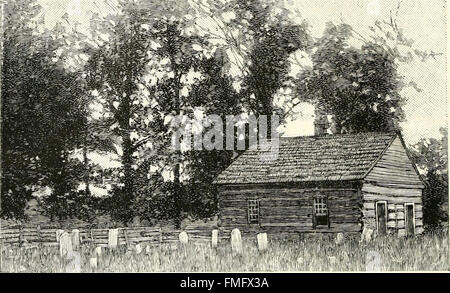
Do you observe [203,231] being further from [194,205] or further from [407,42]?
[407,42]

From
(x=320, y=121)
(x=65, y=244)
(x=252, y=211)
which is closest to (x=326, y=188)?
(x=320, y=121)

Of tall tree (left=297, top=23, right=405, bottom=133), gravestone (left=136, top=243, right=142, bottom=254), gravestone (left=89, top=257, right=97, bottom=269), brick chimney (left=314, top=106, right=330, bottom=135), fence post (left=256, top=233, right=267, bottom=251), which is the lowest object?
gravestone (left=89, top=257, right=97, bottom=269)

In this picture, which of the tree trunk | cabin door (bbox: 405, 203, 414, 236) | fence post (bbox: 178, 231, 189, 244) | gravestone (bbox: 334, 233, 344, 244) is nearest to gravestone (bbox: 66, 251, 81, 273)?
fence post (bbox: 178, 231, 189, 244)

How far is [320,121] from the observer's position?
2061cm

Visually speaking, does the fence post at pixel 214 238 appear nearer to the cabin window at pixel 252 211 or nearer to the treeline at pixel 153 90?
the treeline at pixel 153 90

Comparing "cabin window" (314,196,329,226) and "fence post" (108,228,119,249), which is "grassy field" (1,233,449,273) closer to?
"fence post" (108,228,119,249)

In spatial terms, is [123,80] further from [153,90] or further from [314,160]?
[314,160]

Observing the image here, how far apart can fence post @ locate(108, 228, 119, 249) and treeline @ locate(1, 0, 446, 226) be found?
1.50 meters

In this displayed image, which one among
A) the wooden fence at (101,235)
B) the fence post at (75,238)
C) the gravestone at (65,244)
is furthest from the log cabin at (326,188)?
the gravestone at (65,244)

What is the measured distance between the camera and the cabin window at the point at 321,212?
2231 cm

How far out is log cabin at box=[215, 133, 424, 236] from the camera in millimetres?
21562

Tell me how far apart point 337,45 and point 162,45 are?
5.73 m

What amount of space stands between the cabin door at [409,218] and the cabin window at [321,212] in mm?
2498

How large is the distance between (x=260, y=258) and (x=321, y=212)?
598 cm
